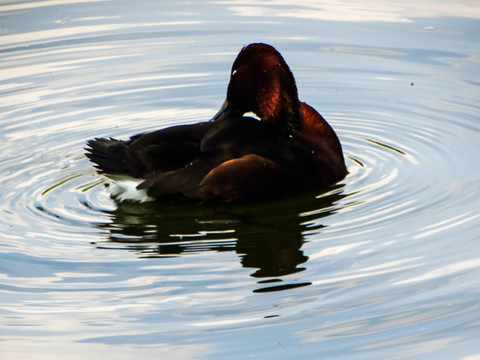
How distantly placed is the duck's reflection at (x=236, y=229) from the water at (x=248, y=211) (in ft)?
0.05

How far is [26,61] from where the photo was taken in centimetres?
922

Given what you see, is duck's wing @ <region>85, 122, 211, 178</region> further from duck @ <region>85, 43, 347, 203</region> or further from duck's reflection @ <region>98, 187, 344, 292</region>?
duck's reflection @ <region>98, 187, 344, 292</region>

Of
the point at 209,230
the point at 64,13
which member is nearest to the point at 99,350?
the point at 209,230

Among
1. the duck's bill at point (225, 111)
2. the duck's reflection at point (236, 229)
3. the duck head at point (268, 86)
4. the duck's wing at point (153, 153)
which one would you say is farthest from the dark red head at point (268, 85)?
the duck's reflection at point (236, 229)

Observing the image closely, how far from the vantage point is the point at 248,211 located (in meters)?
5.91

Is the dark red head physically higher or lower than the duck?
higher

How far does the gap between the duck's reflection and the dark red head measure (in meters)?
0.57

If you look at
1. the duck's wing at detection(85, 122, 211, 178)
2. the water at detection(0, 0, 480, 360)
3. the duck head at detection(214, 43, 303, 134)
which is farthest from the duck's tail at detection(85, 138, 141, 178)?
the duck head at detection(214, 43, 303, 134)

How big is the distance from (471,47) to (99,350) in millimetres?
5596

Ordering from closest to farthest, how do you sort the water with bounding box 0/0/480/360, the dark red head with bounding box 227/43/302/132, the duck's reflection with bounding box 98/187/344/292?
the water with bounding box 0/0/480/360 < the duck's reflection with bounding box 98/187/344/292 < the dark red head with bounding box 227/43/302/132

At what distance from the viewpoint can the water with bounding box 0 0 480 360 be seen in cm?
435

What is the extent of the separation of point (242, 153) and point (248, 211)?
1.21 ft

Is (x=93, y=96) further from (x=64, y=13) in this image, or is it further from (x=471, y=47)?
(x=471, y=47)

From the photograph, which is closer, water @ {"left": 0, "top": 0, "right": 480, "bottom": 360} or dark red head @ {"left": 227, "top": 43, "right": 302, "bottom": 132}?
water @ {"left": 0, "top": 0, "right": 480, "bottom": 360}
